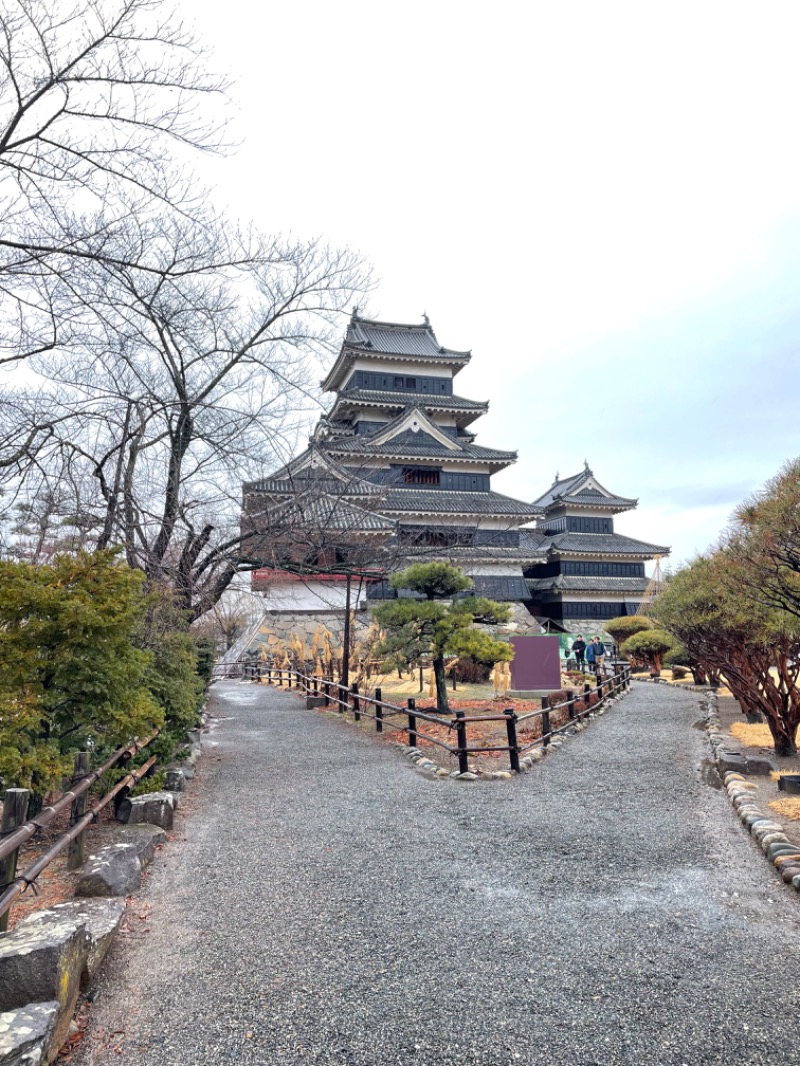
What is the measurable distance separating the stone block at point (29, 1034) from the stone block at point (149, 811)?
3.33 meters

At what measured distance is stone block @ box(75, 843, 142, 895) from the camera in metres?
4.32

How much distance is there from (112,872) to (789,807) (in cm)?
640

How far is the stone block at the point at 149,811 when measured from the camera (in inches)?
237

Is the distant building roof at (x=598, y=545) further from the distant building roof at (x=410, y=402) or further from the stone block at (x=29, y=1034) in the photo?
the stone block at (x=29, y=1034)

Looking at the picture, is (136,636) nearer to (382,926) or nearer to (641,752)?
(382,926)

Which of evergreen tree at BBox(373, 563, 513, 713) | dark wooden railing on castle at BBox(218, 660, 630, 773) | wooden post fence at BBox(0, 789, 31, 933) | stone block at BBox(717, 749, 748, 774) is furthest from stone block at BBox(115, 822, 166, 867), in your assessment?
stone block at BBox(717, 749, 748, 774)

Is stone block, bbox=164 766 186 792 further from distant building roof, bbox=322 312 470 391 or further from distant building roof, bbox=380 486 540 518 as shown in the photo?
distant building roof, bbox=322 312 470 391

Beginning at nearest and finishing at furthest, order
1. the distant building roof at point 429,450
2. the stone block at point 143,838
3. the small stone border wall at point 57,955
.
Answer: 1. the small stone border wall at point 57,955
2. the stone block at point 143,838
3. the distant building roof at point 429,450

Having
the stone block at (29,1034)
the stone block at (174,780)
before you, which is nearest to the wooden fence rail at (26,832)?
the stone block at (29,1034)

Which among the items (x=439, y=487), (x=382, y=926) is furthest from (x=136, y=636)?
(x=439, y=487)

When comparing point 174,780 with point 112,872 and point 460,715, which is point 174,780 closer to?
point 112,872

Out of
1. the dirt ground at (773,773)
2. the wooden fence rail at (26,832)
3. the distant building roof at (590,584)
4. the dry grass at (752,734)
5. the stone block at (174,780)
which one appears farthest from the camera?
Answer: the distant building roof at (590,584)

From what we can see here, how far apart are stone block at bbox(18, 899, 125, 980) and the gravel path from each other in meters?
0.14

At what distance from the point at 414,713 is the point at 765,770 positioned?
15.7 feet
